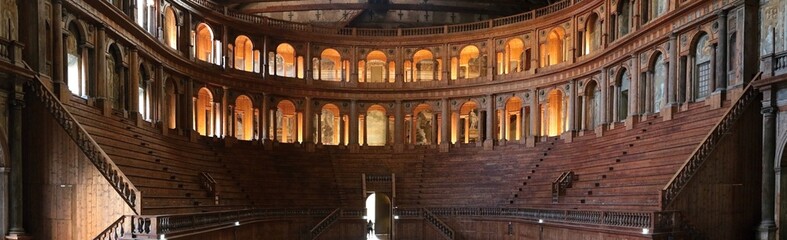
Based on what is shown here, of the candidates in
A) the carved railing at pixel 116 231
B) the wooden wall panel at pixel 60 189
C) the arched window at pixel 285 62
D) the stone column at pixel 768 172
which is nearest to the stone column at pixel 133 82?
the wooden wall panel at pixel 60 189

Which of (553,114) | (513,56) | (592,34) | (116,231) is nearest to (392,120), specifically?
(513,56)

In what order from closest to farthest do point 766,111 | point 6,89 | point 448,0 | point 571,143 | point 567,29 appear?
1. point 6,89
2. point 766,111
3. point 571,143
4. point 567,29
5. point 448,0

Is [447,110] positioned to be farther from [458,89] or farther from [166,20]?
[166,20]

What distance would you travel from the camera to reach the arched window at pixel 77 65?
22969 mm

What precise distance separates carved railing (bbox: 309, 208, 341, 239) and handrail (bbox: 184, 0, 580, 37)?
534 inches

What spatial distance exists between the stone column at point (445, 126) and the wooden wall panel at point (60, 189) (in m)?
25.0

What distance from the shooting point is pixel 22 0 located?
19.5m

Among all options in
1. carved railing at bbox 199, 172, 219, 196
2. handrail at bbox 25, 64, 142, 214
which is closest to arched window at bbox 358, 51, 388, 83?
carved railing at bbox 199, 172, 219, 196

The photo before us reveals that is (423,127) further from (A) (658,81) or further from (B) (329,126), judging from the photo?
(A) (658,81)

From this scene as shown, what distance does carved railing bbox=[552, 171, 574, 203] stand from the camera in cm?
2853

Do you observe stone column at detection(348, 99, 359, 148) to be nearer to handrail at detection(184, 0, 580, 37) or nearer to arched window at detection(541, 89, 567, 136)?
handrail at detection(184, 0, 580, 37)

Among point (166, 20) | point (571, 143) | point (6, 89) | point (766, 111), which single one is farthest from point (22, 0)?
point (571, 143)

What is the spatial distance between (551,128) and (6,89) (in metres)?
28.8

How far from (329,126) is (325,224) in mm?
12853
